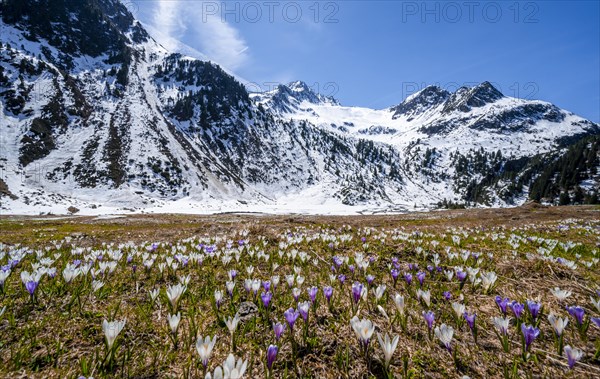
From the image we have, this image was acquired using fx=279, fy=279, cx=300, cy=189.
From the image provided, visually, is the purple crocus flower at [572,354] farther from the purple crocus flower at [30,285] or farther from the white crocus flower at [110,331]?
the purple crocus flower at [30,285]

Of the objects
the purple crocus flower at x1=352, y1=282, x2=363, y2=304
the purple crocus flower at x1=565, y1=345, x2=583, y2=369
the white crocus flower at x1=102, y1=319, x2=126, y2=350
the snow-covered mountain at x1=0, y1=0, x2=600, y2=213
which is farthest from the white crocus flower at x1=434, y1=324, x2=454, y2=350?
the snow-covered mountain at x1=0, y1=0, x2=600, y2=213

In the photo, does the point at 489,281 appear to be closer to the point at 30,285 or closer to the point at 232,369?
Answer: the point at 232,369

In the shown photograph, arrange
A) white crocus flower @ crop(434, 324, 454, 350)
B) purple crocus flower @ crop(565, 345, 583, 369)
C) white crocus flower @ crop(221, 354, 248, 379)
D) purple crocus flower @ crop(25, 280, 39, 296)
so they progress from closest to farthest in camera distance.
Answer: white crocus flower @ crop(221, 354, 248, 379) → purple crocus flower @ crop(565, 345, 583, 369) → white crocus flower @ crop(434, 324, 454, 350) → purple crocus flower @ crop(25, 280, 39, 296)

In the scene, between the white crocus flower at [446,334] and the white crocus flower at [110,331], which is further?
the white crocus flower at [446,334]

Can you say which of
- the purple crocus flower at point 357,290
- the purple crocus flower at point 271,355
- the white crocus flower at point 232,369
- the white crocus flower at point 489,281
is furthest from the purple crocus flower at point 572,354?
the white crocus flower at point 232,369

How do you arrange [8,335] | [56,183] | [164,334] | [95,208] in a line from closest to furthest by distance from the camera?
[8,335]
[164,334]
[95,208]
[56,183]

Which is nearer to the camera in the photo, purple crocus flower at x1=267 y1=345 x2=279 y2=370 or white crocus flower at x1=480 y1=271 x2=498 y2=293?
purple crocus flower at x1=267 y1=345 x2=279 y2=370

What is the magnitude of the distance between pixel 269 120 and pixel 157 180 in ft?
314

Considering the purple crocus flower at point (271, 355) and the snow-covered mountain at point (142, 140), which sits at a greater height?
the snow-covered mountain at point (142, 140)

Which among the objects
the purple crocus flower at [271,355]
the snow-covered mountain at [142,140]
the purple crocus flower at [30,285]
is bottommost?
the purple crocus flower at [271,355]

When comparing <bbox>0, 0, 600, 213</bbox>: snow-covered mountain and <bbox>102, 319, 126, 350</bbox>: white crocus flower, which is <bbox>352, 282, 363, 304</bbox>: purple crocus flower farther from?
<bbox>0, 0, 600, 213</bbox>: snow-covered mountain

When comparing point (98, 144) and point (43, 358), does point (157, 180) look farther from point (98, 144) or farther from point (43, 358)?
point (43, 358)

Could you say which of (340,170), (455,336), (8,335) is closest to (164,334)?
(8,335)

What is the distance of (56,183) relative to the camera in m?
69.6
